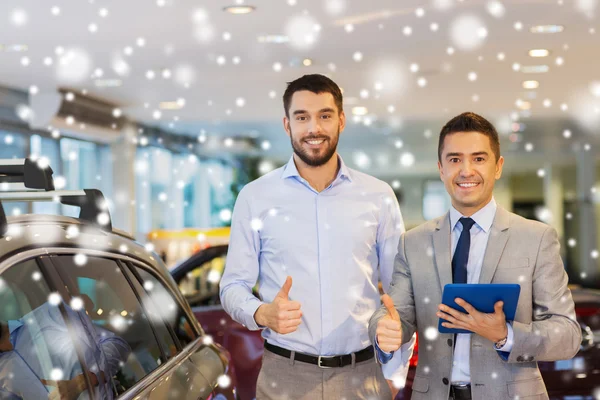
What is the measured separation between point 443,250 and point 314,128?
0.57m

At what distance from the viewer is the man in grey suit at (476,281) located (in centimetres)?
189

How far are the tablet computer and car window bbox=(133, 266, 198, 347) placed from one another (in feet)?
2.56

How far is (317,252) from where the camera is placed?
242 cm

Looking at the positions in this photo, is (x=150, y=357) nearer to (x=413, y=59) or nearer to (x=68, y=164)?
(x=413, y=59)

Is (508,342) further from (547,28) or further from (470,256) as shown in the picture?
(547,28)

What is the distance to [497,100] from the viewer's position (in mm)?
10031

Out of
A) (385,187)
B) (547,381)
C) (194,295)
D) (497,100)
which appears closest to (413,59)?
(497,100)

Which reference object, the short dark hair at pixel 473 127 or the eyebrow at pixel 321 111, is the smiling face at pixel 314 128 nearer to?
the eyebrow at pixel 321 111

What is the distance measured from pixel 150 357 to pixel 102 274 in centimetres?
24

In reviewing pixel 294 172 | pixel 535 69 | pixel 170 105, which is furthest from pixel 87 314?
pixel 170 105

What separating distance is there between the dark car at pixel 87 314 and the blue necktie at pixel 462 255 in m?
0.71

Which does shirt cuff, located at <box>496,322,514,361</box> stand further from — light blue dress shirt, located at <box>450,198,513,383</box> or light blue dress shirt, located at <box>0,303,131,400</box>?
light blue dress shirt, located at <box>0,303,131,400</box>

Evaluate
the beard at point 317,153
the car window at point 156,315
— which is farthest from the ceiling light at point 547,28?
the car window at point 156,315

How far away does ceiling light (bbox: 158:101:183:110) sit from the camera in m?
9.66
